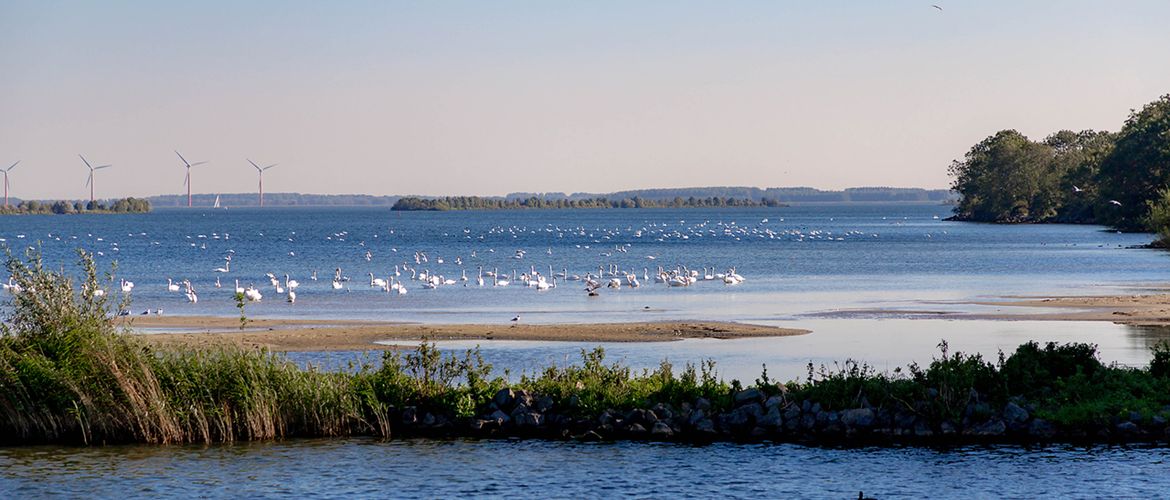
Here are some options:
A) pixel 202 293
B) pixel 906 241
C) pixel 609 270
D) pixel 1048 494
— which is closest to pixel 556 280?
pixel 609 270

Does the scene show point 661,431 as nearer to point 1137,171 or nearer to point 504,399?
point 504,399

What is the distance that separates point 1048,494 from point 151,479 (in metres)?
12.3

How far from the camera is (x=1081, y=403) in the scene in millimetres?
23266

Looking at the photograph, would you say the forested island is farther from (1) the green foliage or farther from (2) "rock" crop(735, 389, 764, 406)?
(2) "rock" crop(735, 389, 764, 406)

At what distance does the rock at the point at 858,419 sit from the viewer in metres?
23.0

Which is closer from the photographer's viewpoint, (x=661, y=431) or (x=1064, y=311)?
(x=661, y=431)

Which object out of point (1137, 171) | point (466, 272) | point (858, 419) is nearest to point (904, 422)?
point (858, 419)

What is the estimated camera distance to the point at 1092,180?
15275cm

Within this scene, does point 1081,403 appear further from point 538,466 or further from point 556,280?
point 556,280

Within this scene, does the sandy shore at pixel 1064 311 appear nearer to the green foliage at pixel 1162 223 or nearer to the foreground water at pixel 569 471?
the foreground water at pixel 569 471

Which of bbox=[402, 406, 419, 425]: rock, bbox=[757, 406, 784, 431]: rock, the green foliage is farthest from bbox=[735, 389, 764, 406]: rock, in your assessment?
the green foliage

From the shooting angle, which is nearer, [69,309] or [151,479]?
[151,479]

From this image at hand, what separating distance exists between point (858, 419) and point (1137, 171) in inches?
4497

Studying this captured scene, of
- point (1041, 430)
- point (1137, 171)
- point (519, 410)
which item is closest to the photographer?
point (1041, 430)
